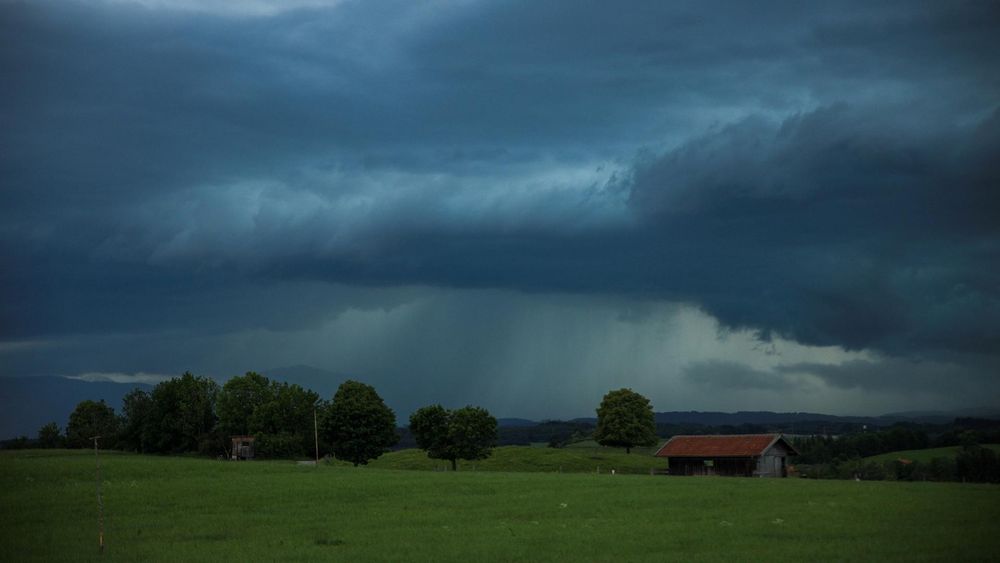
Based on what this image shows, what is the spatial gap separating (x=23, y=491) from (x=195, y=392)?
283 ft

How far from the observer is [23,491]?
197 feet

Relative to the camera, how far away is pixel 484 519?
157 ft

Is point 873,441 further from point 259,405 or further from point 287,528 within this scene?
point 287,528

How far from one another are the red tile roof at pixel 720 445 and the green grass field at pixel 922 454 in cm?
3733

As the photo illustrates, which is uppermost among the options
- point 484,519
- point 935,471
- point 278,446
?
point 484,519

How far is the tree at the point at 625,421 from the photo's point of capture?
14525 centimetres

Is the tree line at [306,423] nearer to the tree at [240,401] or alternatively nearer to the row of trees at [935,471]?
the tree at [240,401]

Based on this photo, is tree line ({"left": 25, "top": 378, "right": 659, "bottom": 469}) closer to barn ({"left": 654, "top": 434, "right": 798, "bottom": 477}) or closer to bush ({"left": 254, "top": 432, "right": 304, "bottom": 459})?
bush ({"left": 254, "top": 432, "right": 304, "bottom": 459})

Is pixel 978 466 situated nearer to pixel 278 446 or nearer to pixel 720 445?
pixel 720 445

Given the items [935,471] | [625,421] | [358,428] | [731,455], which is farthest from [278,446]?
[935,471]

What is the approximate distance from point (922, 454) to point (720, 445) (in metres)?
51.0

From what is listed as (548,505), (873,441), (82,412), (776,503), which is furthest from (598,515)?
(82,412)

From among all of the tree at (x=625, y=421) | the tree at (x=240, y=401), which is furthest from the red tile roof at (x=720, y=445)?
the tree at (x=240, y=401)

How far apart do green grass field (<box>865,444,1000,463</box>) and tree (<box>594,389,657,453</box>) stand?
33.7 metres
